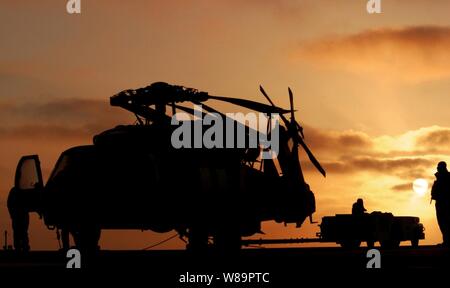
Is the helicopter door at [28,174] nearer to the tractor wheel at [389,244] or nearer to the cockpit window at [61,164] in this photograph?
the cockpit window at [61,164]

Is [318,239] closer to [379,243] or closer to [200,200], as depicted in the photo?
[379,243]

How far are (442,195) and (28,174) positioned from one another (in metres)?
11.5

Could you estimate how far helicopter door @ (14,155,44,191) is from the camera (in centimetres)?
2011

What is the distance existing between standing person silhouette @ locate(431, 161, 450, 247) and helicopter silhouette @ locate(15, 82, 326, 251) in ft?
12.0

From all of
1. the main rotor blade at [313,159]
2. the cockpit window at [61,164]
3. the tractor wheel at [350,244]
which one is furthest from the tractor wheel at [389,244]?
the cockpit window at [61,164]

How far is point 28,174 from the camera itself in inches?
797

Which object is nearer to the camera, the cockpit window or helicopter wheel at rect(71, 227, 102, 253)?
helicopter wheel at rect(71, 227, 102, 253)

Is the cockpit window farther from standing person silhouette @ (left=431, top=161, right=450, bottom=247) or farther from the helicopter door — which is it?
standing person silhouette @ (left=431, top=161, right=450, bottom=247)

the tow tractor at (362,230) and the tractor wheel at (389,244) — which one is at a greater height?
the tow tractor at (362,230)

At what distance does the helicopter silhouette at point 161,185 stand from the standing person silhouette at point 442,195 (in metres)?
3.67

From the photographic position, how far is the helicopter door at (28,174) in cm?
2011

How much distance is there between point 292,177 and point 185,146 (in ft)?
16.2
